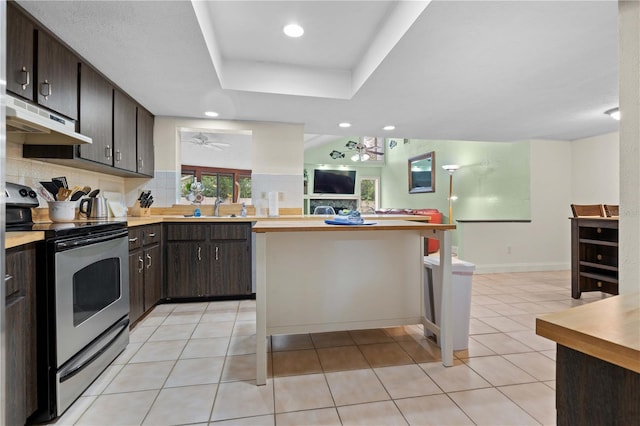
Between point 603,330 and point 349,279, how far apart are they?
6.08 ft

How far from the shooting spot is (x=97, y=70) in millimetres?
2521

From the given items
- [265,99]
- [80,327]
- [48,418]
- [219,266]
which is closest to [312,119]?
[265,99]

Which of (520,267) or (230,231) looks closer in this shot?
(230,231)

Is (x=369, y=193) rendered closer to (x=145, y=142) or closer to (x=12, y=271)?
(x=145, y=142)

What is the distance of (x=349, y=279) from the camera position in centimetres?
231

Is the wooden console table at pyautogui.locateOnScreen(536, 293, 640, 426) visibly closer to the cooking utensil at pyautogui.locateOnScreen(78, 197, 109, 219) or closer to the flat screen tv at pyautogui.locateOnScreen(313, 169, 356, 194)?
the cooking utensil at pyautogui.locateOnScreen(78, 197, 109, 219)

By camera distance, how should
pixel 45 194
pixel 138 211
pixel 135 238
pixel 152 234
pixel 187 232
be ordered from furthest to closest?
pixel 138 211, pixel 187 232, pixel 152 234, pixel 135 238, pixel 45 194

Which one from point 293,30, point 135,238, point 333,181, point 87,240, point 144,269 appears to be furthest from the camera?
point 333,181

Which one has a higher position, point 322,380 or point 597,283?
point 597,283

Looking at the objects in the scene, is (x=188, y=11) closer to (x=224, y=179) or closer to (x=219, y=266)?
(x=219, y=266)

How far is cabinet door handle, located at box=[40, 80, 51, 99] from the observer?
6.41 ft

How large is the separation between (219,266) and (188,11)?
238cm

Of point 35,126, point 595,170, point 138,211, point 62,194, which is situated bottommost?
point 138,211

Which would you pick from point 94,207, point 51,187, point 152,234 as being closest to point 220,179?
point 152,234
